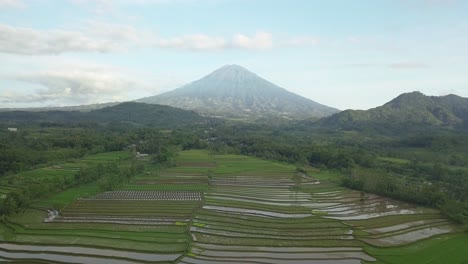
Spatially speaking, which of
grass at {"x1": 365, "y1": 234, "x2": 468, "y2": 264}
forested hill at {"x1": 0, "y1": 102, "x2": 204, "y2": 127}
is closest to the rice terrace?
grass at {"x1": 365, "y1": 234, "x2": 468, "y2": 264}

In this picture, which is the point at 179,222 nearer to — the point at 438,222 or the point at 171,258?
the point at 171,258

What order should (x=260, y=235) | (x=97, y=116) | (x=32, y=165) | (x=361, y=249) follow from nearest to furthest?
(x=361, y=249) → (x=260, y=235) → (x=32, y=165) → (x=97, y=116)

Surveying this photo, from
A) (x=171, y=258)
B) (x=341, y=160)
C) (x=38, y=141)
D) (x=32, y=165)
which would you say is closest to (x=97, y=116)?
(x=38, y=141)

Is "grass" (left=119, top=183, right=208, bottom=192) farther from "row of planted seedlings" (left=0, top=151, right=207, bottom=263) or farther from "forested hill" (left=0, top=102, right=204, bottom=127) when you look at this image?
"forested hill" (left=0, top=102, right=204, bottom=127)

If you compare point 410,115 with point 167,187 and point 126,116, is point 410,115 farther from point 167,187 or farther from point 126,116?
point 167,187

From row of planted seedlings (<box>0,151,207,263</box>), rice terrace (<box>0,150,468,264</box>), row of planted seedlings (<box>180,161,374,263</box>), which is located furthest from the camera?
rice terrace (<box>0,150,468,264</box>)

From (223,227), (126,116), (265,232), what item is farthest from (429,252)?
(126,116)

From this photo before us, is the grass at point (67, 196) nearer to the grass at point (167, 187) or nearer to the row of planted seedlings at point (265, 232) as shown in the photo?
the grass at point (167, 187)
